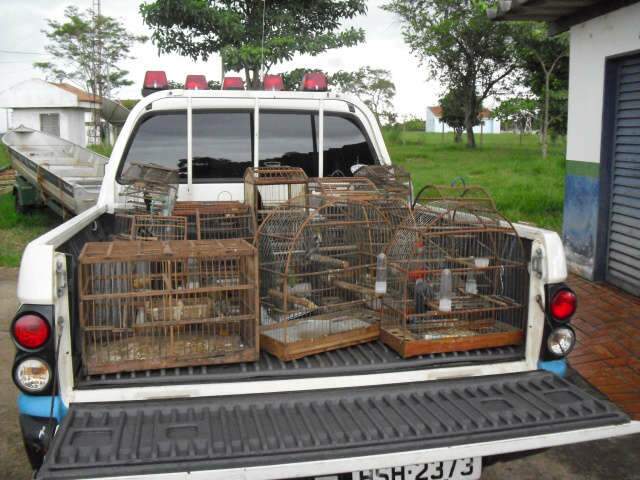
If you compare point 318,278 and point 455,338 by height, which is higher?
point 318,278

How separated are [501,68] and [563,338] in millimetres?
29740

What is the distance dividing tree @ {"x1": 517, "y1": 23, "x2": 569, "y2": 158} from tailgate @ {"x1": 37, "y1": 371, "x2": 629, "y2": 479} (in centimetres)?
2037

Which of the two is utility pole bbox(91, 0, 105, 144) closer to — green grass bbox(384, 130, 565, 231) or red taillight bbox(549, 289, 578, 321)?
green grass bbox(384, 130, 565, 231)

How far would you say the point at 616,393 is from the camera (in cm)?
479

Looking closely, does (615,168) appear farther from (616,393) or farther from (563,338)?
(563,338)

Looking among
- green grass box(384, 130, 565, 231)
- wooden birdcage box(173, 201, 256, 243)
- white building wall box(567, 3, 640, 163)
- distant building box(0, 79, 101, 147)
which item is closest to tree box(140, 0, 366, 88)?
green grass box(384, 130, 565, 231)

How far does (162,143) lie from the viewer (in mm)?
4574

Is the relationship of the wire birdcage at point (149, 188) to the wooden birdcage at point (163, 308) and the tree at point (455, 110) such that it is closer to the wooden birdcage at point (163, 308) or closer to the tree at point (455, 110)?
the wooden birdcage at point (163, 308)

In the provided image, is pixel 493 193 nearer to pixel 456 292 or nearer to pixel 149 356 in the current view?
pixel 456 292

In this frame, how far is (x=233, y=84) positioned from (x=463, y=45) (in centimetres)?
2637

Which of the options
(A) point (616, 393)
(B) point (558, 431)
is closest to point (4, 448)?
(B) point (558, 431)

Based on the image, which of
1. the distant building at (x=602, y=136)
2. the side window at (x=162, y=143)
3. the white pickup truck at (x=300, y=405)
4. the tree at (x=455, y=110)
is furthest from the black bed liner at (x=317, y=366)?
the tree at (x=455, y=110)

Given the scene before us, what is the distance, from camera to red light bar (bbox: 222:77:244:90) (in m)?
4.81

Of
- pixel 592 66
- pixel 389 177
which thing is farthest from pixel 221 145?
pixel 592 66
